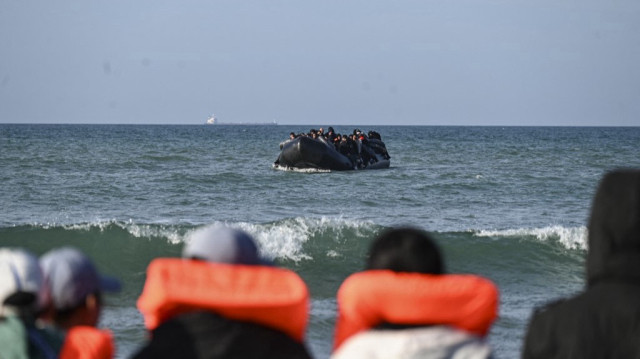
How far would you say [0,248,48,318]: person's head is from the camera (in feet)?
9.74

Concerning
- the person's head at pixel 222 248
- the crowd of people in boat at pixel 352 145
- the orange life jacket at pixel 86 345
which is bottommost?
the crowd of people in boat at pixel 352 145

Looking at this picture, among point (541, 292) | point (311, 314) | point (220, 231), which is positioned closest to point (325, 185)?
point (541, 292)

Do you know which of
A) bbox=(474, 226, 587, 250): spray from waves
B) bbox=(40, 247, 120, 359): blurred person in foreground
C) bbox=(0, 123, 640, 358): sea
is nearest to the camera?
bbox=(40, 247, 120, 359): blurred person in foreground

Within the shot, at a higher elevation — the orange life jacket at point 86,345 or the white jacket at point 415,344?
the white jacket at point 415,344

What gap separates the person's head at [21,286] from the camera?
2.97 meters

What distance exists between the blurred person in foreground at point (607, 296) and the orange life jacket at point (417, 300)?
0.25m

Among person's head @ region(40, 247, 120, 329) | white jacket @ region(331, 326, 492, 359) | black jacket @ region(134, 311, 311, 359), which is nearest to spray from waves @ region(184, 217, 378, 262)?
person's head @ region(40, 247, 120, 329)

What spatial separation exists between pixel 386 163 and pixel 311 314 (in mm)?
26274

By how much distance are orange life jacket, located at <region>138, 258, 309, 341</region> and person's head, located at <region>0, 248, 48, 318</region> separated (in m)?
0.34

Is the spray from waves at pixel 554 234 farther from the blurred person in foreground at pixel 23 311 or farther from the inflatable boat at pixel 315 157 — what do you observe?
the inflatable boat at pixel 315 157

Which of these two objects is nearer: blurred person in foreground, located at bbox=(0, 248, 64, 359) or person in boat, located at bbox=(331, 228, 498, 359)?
person in boat, located at bbox=(331, 228, 498, 359)

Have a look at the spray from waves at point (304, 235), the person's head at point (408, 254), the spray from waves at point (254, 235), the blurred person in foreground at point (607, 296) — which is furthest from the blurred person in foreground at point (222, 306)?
the spray from waves at point (254, 235)

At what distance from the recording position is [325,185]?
26531 mm

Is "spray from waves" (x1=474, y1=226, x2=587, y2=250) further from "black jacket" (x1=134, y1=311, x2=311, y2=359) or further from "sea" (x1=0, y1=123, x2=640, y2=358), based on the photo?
A: "black jacket" (x1=134, y1=311, x2=311, y2=359)
